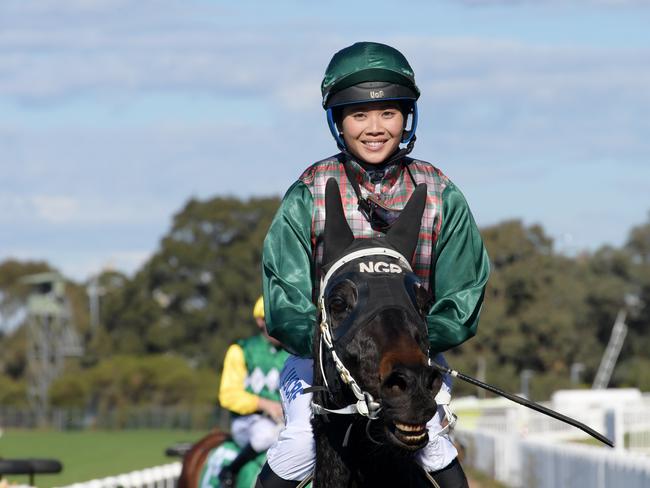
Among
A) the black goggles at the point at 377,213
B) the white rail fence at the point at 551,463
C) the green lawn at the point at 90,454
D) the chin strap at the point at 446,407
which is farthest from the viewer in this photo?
the green lawn at the point at 90,454

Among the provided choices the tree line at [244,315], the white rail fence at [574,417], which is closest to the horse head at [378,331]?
the white rail fence at [574,417]

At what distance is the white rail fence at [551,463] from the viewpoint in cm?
1230

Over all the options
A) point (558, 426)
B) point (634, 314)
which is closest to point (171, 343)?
point (634, 314)

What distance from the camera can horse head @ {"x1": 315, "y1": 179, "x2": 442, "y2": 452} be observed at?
3949mm

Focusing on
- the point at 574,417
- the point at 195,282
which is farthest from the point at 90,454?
the point at 195,282

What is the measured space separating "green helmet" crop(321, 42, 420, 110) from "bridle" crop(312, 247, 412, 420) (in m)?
0.85

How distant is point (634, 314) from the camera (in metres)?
68.1

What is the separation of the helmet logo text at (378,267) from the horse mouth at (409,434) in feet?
1.73

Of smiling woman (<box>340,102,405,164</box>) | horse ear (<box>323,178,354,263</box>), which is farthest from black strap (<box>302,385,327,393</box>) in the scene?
smiling woman (<box>340,102,405,164</box>)

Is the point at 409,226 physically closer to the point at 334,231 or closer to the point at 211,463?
the point at 334,231

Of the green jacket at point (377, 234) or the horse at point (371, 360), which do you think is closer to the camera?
the horse at point (371, 360)

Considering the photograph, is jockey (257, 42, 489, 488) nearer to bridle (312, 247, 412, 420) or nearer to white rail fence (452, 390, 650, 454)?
bridle (312, 247, 412, 420)

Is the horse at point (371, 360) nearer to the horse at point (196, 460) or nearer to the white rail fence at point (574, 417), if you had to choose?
the horse at point (196, 460)

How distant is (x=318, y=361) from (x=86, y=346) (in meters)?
70.5
